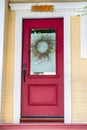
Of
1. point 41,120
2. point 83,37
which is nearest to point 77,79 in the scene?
point 83,37

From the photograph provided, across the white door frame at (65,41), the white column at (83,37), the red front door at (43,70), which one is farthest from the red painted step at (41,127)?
the white column at (83,37)

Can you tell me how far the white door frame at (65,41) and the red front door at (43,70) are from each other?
125mm

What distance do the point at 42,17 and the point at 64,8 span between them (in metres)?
0.48

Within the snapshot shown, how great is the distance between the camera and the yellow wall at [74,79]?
600 cm

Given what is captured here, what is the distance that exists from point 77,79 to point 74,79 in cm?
6

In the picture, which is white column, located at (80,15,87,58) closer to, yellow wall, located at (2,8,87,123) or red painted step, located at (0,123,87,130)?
yellow wall, located at (2,8,87,123)

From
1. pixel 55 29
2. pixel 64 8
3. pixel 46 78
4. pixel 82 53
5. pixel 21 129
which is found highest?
pixel 64 8

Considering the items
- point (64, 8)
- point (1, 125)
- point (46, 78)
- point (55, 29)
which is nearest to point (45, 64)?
point (46, 78)

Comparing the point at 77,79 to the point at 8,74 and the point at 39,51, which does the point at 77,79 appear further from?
the point at 8,74

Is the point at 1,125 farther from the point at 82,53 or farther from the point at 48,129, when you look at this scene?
the point at 82,53

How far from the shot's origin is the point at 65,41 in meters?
6.16

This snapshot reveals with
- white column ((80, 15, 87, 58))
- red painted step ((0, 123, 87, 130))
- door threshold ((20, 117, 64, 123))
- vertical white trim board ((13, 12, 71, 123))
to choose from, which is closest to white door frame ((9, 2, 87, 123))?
vertical white trim board ((13, 12, 71, 123))

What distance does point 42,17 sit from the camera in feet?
20.7

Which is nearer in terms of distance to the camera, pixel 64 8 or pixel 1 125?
pixel 1 125
